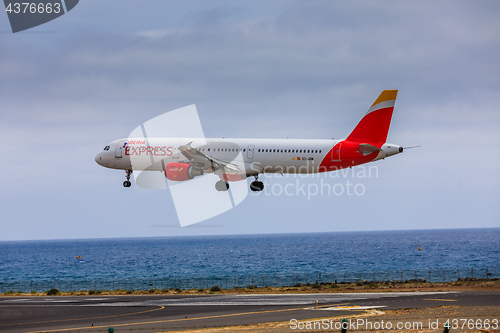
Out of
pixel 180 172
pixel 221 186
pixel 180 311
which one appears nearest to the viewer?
pixel 180 311

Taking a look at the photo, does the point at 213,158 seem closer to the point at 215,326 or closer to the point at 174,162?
the point at 174,162

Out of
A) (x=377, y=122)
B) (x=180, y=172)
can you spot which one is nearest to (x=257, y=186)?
(x=180, y=172)

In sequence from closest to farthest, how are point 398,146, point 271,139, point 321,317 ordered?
point 321,317
point 398,146
point 271,139

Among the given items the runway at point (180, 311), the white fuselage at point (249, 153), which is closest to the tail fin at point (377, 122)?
the white fuselage at point (249, 153)

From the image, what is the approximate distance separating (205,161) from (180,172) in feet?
7.98

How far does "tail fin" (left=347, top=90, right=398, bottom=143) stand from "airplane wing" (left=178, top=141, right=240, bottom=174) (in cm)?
1064

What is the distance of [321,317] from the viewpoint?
37.0 metres

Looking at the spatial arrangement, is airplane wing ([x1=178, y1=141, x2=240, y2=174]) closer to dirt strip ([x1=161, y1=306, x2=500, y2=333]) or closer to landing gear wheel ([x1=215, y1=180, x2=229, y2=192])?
landing gear wheel ([x1=215, y1=180, x2=229, y2=192])

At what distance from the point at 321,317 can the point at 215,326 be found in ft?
26.0

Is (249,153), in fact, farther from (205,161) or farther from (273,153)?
(205,161)

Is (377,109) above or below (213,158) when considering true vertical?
above

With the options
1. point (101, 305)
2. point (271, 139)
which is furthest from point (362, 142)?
point (101, 305)

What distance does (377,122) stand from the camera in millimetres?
44594

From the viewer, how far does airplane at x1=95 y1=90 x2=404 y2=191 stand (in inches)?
1730
